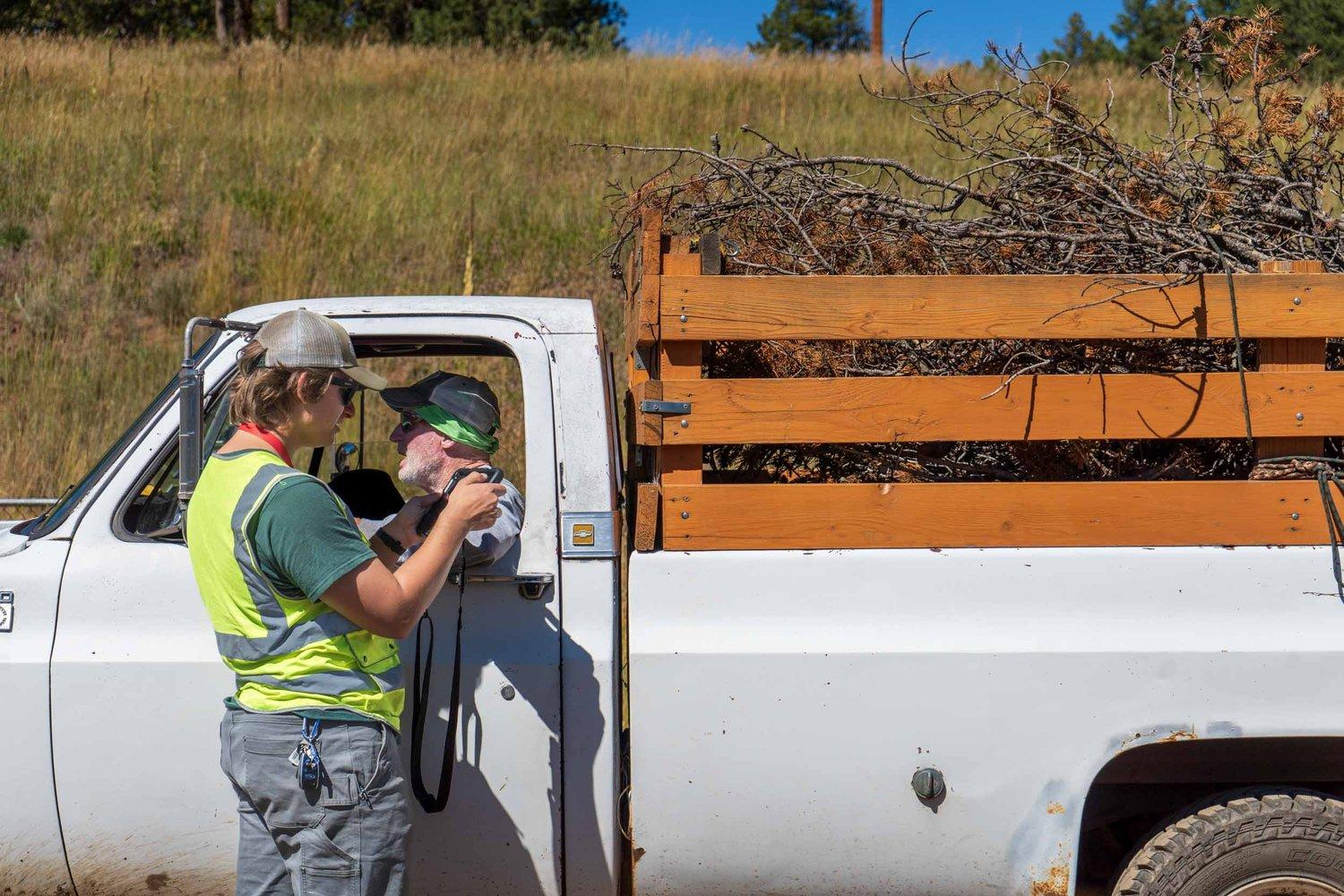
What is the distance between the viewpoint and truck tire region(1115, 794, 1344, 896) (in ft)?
8.46

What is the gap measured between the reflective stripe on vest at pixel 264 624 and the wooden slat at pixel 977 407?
814 mm

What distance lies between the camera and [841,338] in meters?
2.74

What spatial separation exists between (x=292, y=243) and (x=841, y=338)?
8596 millimetres

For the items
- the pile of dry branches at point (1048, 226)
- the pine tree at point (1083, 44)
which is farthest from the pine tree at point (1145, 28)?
the pile of dry branches at point (1048, 226)

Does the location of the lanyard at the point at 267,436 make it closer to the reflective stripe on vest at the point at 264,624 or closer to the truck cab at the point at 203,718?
the reflective stripe on vest at the point at 264,624

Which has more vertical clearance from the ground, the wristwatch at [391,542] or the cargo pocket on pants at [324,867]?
the wristwatch at [391,542]

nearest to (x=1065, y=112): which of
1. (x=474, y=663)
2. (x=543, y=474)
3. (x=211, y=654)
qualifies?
(x=543, y=474)

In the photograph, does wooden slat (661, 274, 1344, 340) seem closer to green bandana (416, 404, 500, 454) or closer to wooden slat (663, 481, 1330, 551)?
wooden slat (663, 481, 1330, 551)

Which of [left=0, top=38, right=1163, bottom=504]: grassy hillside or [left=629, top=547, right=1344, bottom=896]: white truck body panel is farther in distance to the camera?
[left=0, top=38, right=1163, bottom=504]: grassy hillside

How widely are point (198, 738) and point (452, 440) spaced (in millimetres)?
874

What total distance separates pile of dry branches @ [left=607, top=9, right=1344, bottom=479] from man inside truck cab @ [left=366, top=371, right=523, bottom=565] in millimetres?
794

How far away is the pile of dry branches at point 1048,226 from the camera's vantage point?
3.12 metres

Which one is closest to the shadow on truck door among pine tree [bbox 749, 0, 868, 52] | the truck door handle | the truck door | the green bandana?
the truck door

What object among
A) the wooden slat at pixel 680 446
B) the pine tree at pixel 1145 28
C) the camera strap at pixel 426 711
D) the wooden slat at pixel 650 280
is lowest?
the camera strap at pixel 426 711
